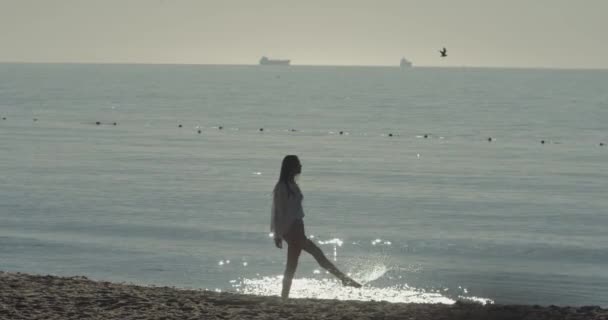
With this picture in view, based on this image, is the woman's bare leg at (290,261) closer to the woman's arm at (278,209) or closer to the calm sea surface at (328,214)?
the woman's arm at (278,209)

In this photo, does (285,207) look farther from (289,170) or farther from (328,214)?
(328,214)

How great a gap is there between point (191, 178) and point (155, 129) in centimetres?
3806

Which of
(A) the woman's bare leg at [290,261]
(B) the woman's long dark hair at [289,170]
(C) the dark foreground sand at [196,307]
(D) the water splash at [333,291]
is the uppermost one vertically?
(B) the woman's long dark hair at [289,170]

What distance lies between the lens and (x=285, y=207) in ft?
44.2

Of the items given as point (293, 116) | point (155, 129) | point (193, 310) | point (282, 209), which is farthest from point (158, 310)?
point (293, 116)

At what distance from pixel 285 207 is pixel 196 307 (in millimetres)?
1793

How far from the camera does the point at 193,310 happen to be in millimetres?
12320

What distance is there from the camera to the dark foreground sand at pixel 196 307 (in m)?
12.0

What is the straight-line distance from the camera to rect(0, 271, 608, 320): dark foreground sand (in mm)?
11992

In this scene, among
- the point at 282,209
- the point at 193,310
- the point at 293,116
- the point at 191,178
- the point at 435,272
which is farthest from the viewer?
the point at 293,116

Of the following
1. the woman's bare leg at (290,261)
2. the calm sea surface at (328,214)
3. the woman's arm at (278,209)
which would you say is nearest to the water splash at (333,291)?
the calm sea surface at (328,214)

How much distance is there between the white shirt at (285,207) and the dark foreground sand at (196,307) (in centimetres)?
92

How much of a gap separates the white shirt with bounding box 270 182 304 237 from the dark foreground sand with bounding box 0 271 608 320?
92cm

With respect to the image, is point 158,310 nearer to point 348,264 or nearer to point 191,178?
point 348,264
